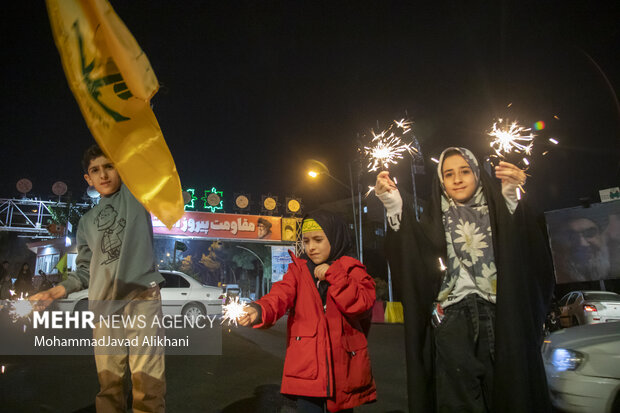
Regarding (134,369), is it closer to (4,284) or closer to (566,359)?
(566,359)

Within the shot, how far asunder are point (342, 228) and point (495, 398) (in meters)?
1.70

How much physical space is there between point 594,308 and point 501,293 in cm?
1215

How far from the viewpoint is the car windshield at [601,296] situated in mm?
11859

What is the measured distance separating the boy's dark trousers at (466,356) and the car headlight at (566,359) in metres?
2.50

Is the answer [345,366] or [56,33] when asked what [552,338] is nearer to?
[345,366]

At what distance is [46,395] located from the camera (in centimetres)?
480

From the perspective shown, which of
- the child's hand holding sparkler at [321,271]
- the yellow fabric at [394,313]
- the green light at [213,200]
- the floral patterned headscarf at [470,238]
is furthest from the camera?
the green light at [213,200]

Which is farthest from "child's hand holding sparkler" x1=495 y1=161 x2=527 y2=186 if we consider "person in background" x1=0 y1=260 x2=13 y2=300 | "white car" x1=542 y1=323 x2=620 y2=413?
"person in background" x1=0 y1=260 x2=13 y2=300

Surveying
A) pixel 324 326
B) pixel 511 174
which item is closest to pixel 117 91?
pixel 324 326

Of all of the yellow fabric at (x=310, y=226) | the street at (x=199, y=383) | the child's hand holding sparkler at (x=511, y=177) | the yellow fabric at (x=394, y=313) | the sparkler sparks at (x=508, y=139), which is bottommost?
the yellow fabric at (x=394, y=313)

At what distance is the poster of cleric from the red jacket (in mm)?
18260

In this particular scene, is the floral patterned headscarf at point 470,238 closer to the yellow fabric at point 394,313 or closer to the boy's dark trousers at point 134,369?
the boy's dark trousers at point 134,369

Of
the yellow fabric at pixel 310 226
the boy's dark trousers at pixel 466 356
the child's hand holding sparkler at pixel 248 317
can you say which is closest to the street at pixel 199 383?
the child's hand holding sparkler at pixel 248 317

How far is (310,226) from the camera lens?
3.35 metres
